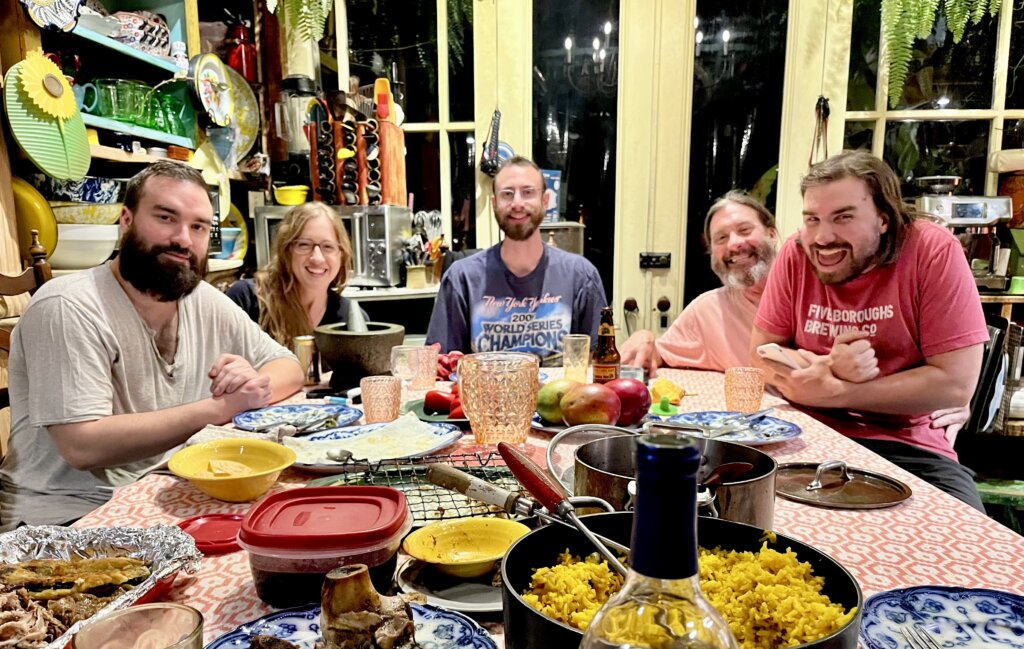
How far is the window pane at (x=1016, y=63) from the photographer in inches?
144

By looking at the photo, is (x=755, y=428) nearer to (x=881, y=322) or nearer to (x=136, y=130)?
(x=881, y=322)

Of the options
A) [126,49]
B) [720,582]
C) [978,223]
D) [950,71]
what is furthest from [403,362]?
[950,71]

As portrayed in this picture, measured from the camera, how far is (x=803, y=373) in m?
1.77

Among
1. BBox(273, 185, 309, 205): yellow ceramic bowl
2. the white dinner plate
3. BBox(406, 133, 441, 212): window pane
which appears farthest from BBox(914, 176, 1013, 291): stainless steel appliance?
the white dinner plate

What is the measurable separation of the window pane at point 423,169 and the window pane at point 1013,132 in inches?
134

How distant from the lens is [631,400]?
1.38m

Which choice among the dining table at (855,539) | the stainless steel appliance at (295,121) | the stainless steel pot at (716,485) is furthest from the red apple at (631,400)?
the stainless steel appliance at (295,121)

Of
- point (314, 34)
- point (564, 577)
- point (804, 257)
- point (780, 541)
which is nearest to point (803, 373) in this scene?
point (804, 257)

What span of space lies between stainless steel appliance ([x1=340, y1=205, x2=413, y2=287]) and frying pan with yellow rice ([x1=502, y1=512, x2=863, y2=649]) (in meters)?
3.13

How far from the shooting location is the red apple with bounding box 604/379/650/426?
1.38 meters

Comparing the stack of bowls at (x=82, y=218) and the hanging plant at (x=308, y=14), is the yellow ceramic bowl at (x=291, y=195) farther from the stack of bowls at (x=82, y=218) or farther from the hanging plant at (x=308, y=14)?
the stack of bowls at (x=82, y=218)

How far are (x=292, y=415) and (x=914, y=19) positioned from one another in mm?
3702

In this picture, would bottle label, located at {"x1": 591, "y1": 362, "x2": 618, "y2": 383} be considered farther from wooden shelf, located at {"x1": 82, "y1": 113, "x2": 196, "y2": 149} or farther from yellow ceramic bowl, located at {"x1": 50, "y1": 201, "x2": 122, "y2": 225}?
wooden shelf, located at {"x1": 82, "y1": 113, "x2": 196, "y2": 149}

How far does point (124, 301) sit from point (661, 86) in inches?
128
